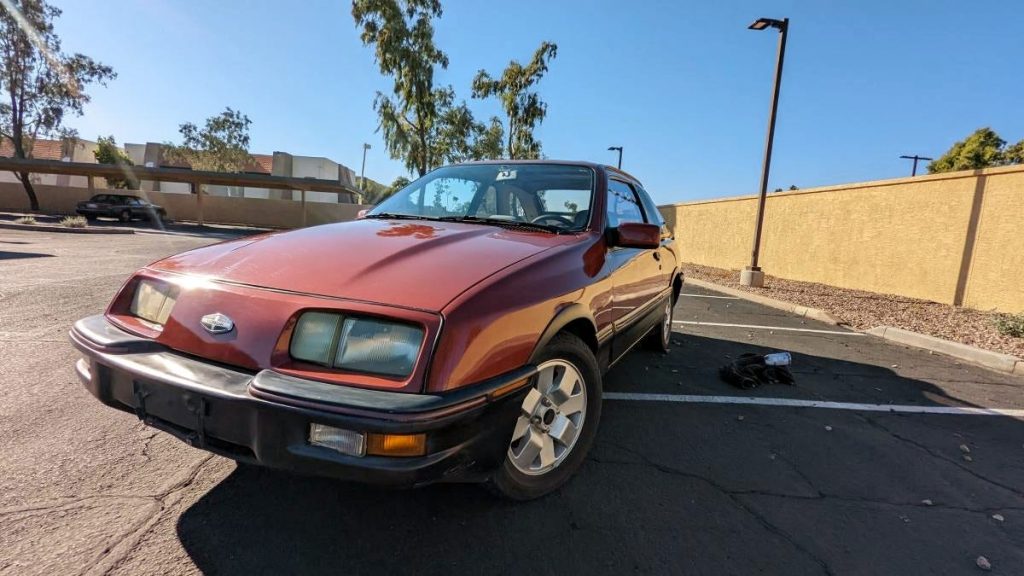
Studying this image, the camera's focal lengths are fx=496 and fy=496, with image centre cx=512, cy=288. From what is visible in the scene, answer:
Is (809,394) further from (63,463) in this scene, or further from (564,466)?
(63,463)

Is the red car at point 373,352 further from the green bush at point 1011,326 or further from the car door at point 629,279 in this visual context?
the green bush at point 1011,326

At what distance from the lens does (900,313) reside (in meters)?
7.62

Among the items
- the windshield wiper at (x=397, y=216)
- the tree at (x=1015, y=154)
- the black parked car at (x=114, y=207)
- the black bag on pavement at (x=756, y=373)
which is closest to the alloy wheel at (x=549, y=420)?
the windshield wiper at (x=397, y=216)

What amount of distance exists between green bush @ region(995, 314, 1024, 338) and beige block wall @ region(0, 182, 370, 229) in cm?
3034

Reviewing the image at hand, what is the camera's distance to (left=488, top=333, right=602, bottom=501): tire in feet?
7.07

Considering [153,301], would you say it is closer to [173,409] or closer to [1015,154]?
[173,409]

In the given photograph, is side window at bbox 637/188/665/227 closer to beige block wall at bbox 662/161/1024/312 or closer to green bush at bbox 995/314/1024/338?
green bush at bbox 995/314/1024/338

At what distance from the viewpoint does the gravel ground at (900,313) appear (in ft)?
19.9

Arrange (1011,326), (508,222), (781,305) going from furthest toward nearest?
(781,305) → (1011,326) → (508,222)

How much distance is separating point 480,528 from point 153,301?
5.52 feet

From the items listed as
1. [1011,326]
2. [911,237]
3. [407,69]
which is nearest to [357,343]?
[1011,326]

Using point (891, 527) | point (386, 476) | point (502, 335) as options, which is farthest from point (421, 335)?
point (891, 527)

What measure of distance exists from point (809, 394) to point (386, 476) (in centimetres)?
379

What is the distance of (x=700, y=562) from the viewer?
1.96 metres
